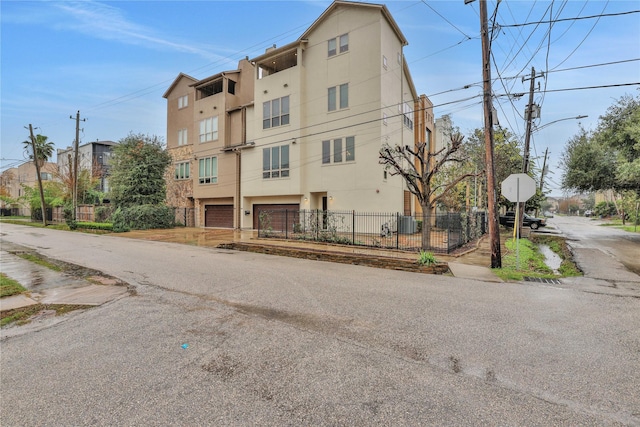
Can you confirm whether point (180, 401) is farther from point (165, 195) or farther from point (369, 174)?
point (165, 195)

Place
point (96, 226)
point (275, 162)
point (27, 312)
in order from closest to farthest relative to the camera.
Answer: point (27, 312), point (275, 162), point (96, 226)

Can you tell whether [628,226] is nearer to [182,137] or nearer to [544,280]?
[544,280]

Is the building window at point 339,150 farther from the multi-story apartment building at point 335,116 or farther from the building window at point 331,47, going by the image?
the building window at point 331,47

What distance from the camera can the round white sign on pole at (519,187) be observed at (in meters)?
9.63

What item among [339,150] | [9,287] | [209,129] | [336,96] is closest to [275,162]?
[339,150]

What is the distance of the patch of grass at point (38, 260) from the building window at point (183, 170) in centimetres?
1719

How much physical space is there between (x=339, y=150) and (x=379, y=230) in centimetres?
578

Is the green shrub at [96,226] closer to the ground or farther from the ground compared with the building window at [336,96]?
closer to the ground

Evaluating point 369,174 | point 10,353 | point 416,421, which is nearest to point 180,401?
point 416,421

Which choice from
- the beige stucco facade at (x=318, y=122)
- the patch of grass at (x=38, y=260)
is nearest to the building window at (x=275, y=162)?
the beige stucco facade at (x=318, y=122)

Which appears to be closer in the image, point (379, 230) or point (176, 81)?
point (379, 230)

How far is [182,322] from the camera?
4.86 metres

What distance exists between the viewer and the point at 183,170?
2933cm

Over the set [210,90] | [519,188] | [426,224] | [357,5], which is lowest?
[426,224]
